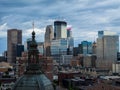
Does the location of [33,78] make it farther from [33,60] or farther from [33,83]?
[33,60]

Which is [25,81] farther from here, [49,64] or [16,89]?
[49,64]

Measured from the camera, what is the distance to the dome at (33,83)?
586 inches

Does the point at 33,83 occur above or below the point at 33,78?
below

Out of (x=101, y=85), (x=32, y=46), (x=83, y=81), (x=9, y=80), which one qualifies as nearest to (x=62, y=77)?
(x=83, y=81)

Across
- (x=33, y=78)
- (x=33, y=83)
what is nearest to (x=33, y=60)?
(x=33, y=78)

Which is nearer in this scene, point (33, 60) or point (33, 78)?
point (33, 78)

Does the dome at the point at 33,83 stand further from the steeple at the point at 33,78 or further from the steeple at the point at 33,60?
the steeple at the point at 33,60

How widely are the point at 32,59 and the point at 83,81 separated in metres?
128

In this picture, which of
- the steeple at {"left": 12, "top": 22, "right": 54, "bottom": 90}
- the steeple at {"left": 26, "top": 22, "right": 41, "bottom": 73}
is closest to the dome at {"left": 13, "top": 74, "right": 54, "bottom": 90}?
the steeple at {"left": 12, "top": 22, "right": 54, "bottom": 90}

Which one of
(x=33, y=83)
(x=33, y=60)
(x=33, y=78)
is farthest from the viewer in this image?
(x=33, y=60)

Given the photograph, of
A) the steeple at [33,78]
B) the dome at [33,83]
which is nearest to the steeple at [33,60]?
the steeple at [33,78]

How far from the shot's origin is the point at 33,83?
15.0m

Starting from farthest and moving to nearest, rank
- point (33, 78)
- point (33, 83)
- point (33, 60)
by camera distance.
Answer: point (33, 60) < point (33, 78) < point (33, 83)

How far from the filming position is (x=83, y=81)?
467 feet
